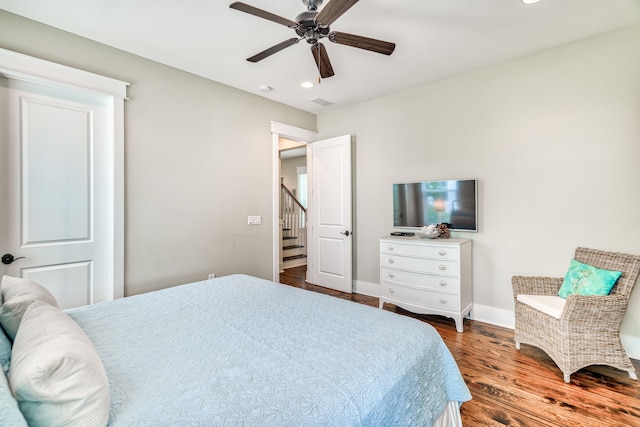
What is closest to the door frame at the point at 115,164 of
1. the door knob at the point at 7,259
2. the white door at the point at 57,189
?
the white door at the point at 57,189

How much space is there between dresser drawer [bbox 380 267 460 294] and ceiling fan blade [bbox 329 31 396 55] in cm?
→ 225

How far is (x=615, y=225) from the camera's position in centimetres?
259

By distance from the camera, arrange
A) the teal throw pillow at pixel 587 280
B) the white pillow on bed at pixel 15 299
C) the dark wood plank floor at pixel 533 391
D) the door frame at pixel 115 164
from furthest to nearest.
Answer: the door frame at pixel 115 164, the teal throw pillow at pixel 587 280, the dark wood plank floor at pixel 533 391, the white pillow on bed at pixel 15 299

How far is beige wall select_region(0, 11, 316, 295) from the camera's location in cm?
277

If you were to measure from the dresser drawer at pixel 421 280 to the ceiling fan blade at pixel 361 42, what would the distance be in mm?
2251

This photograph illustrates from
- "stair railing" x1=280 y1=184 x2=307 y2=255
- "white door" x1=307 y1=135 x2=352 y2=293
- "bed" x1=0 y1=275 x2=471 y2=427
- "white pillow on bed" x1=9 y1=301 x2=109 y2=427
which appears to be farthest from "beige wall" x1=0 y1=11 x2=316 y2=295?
"stair railing" x1=280 y1=184 x2=307 y2=255

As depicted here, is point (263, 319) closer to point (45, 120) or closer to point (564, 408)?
point (564, 408)

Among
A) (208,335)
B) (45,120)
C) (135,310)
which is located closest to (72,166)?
(45,120)

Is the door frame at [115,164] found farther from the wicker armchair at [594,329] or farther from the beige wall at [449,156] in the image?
the wicker armchair at [594,329]

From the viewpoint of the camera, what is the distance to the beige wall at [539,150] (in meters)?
2.57

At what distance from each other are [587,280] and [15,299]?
143 inches

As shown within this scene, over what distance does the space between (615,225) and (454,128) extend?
68.2 inches

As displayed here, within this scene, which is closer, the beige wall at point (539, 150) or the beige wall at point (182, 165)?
the beige wall at point (539, 150)

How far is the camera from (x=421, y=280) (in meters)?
3.28
